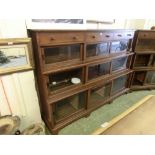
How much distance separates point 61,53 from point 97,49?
0.54 meters

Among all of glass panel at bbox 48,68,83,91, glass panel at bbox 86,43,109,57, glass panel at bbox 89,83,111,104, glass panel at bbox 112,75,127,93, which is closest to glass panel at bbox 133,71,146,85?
glass panel at bbox 112,75,127,93

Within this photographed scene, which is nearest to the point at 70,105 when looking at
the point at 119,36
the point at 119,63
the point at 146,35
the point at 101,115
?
the point at 101,115

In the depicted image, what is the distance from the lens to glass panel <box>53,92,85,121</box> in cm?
168

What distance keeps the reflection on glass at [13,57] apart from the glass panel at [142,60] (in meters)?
2.03

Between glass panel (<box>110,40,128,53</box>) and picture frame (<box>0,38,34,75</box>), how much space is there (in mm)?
1154

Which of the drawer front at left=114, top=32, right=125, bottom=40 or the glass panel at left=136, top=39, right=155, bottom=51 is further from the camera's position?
the glass panel at left=136, top=39, right=155, bottom=51

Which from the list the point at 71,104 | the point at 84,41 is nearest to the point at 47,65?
the point at 84,41

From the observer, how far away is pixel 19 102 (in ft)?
4.35

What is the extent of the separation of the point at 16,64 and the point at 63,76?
1.90 feet

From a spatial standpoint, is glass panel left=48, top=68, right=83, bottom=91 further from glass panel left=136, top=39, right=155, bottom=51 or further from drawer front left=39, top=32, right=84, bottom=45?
glass panel left=136, top=39, right=155, bottom=51

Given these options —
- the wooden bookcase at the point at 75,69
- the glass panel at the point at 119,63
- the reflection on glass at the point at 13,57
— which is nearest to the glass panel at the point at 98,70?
the wooden bookcase at the point at 75,69

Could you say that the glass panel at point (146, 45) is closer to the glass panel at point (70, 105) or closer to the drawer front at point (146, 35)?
the drawer front at point (146, 35)
